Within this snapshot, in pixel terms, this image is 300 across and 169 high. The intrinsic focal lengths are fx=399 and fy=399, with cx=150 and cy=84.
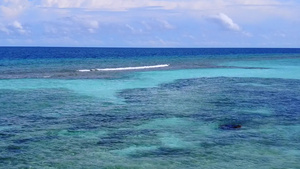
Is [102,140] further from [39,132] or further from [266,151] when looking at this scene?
[266,151]

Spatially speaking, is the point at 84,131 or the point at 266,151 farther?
the point at 84,131

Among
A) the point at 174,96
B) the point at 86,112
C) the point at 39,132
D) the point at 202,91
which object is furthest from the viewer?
the point at 202,91

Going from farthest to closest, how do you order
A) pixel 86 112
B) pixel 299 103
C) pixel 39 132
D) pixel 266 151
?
pixel 299 103, pixel 86 112, pixel 39 132, pixel 266 151

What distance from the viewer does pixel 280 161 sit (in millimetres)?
13828

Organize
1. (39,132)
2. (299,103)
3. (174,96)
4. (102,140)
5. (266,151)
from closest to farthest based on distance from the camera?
(266,151)
(102,140)
(39,132)
(299,103)
(174,96)

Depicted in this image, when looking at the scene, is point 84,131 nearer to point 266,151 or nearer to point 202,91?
point 266,151

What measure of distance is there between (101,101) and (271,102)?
10.8 m

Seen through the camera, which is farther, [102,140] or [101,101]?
[101,101]

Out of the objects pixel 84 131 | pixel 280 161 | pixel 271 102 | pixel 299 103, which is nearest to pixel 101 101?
pixel 84 131

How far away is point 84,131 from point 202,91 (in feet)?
48.4

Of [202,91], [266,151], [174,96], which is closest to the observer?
[266,151]

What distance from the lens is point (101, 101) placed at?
25734 mm

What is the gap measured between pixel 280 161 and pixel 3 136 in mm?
11021

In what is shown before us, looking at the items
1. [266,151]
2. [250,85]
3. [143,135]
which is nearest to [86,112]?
[143,135]
